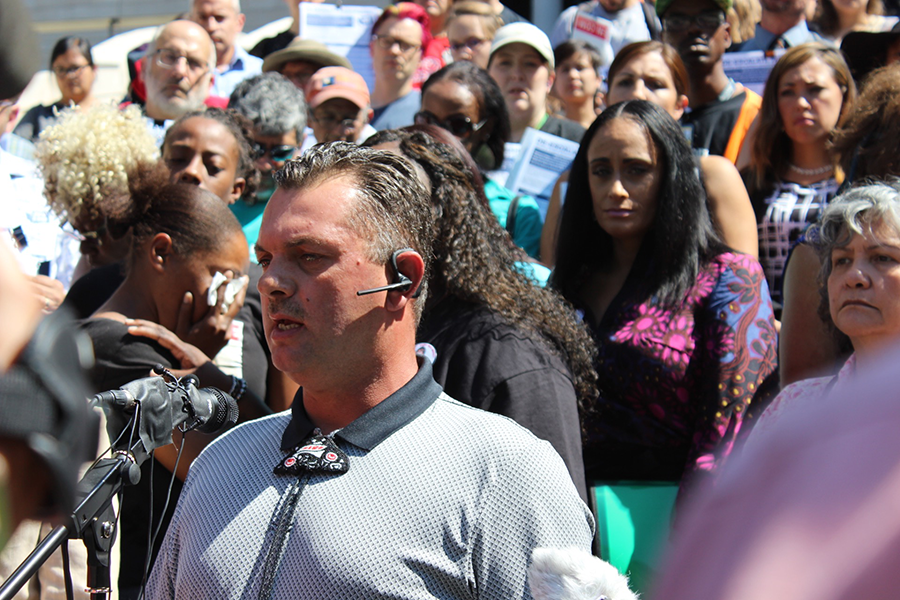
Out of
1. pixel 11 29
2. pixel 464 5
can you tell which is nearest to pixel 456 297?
pixel 11 29

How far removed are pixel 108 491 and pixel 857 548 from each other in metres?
1.63

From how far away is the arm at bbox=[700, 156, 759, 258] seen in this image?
392cm

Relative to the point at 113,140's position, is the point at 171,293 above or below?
below

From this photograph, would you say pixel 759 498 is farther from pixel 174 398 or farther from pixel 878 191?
pixel 878 191

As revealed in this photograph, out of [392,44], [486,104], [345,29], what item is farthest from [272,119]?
[345,29]

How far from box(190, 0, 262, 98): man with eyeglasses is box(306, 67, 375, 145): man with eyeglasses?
132 cm

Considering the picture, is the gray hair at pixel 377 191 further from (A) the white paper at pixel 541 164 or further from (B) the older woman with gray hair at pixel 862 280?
(A) the white paper at pixel 541 164

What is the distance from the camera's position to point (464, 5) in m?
7.37

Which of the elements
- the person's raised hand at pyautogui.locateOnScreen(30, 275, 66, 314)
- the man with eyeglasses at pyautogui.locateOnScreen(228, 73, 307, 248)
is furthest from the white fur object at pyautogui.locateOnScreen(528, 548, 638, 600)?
the man with eyeglasses at pyautogui.locateOnScreen(228, 73, 307, 248)

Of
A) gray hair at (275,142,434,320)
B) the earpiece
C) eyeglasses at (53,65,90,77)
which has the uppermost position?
gray hair at (275,142,434,320)

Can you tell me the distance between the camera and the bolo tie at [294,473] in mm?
1903

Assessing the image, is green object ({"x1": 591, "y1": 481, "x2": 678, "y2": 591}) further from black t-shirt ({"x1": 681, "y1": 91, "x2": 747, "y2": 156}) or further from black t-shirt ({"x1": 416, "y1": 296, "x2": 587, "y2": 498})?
black t-shirt ({"x1": 681, "y1": 91, "x2": 747, "y2": 156})

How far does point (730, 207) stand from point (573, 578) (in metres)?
2.83

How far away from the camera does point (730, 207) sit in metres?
3.97
